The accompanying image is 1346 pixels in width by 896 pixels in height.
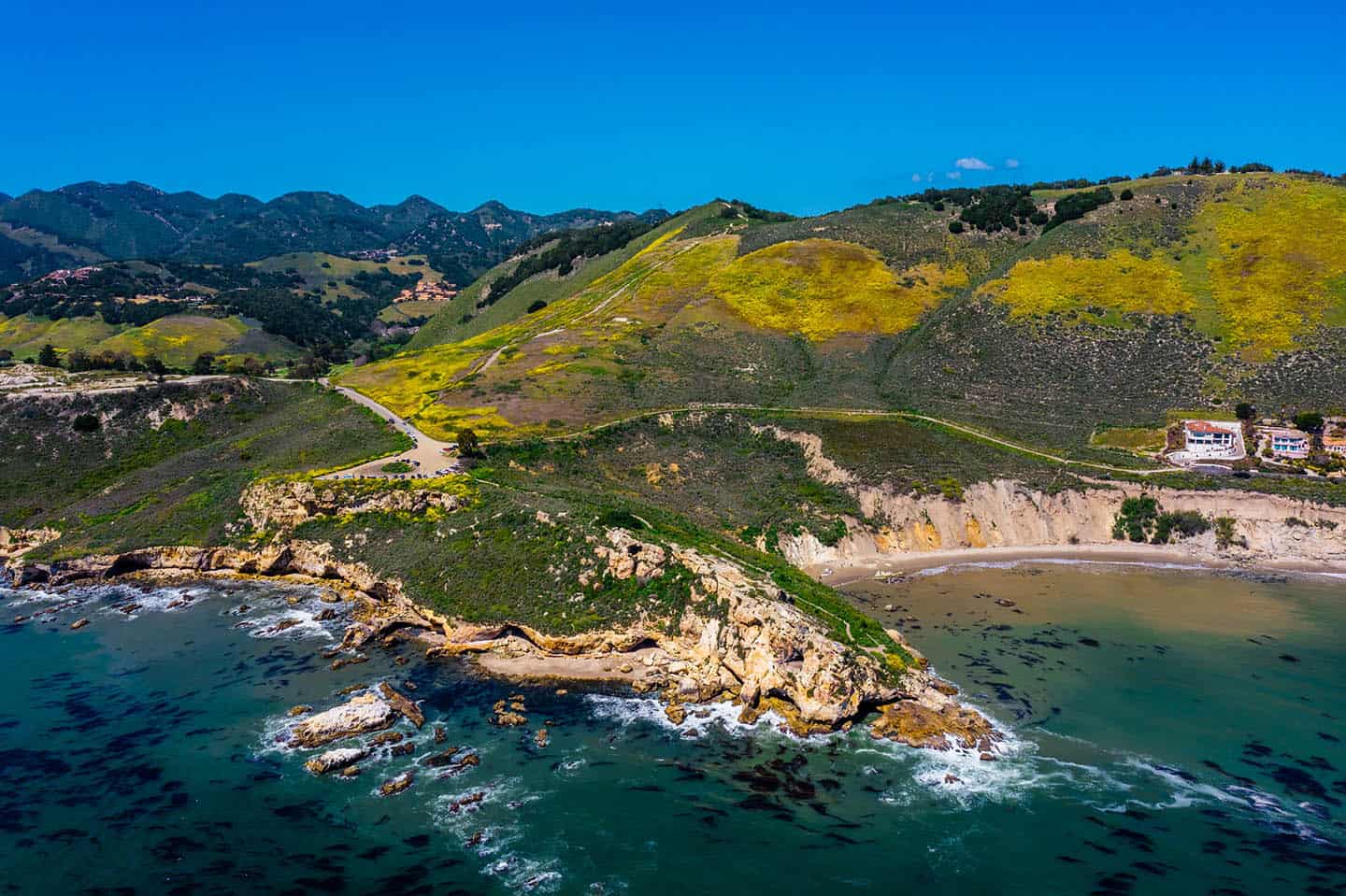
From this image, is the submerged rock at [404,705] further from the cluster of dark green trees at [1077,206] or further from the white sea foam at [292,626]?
the cluster of dark green trees at [1077,206]

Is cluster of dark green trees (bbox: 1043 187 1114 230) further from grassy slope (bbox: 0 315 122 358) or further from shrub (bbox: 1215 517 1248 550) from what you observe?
Answer: grassy slope (bbox: 0 315 122 358)

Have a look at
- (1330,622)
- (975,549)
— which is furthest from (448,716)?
(1330,622)

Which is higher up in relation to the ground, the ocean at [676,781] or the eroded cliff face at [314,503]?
the eroded cliff face at [314,503]

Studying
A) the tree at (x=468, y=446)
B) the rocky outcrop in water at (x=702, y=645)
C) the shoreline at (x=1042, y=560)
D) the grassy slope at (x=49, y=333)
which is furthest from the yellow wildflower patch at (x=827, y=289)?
the grassy slope at (x=49, y=333)

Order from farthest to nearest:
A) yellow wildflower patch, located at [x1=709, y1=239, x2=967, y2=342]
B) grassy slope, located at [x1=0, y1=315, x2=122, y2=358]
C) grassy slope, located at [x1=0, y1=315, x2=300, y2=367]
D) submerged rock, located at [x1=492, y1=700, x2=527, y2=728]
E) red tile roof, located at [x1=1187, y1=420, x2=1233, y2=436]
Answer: grassy slope, located at [x1=0, y1=315, x2=122, y2=358] → grassy slope, located at [x1=0, y1=315, x2=300, y2=367] → yellow wildflower patch, located at [x1=709, y1=239, x2=967, y2=342] → red tile roof, located at [x1=1187, y1=420, x2=1233, y2=436] → submerged rock, located at [x1=492, y1=700, x2=527, y2=728]

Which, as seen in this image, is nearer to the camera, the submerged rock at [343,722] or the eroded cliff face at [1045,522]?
the submerged rock at [343,722]

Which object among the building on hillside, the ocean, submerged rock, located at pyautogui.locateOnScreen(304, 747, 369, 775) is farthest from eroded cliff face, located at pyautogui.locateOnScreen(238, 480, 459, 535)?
the building on hillside

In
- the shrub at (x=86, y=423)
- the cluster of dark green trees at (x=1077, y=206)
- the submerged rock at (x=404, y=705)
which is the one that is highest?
the cluster of dark green trees at (x=1077, y=206)
